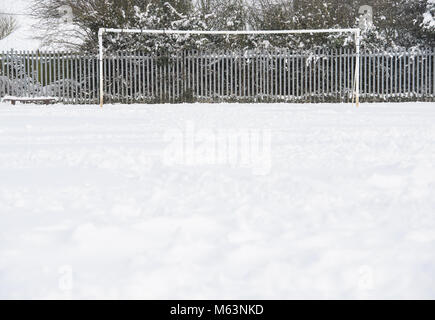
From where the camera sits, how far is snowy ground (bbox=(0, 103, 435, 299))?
2.95 meters

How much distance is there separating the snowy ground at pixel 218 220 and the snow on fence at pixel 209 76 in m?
12.5

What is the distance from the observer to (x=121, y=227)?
3.98 metres

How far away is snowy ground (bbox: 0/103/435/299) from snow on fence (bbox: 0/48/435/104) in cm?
1255

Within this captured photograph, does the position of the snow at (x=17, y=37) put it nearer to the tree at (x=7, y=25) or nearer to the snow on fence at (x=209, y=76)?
the tree at (x=7, y=25)

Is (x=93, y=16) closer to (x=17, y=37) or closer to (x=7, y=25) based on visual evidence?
(x=17, y=37)

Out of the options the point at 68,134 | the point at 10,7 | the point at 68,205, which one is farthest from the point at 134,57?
the point at 10,7

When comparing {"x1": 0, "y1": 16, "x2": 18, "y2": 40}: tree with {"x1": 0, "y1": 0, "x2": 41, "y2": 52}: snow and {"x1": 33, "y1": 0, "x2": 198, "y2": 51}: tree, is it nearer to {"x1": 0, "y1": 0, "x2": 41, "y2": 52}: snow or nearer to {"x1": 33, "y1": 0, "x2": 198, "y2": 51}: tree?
{"x1": 0, "y1": 0, "x2": 41, "y2": 52}: snow

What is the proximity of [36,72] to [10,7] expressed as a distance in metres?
19.4

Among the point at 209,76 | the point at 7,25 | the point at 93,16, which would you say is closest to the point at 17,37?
the point at 7,25

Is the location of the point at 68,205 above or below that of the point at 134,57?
below

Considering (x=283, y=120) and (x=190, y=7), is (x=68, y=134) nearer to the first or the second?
(x=283, y=120)

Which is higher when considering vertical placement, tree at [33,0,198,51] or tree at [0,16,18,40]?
tree at [0,16,18,40]

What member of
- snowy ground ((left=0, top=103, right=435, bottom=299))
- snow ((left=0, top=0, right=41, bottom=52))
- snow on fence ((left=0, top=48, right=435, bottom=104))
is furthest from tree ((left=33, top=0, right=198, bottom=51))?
snowy ground ((left=0, top=103, right=435, bottom=299))

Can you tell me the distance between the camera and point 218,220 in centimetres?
414
